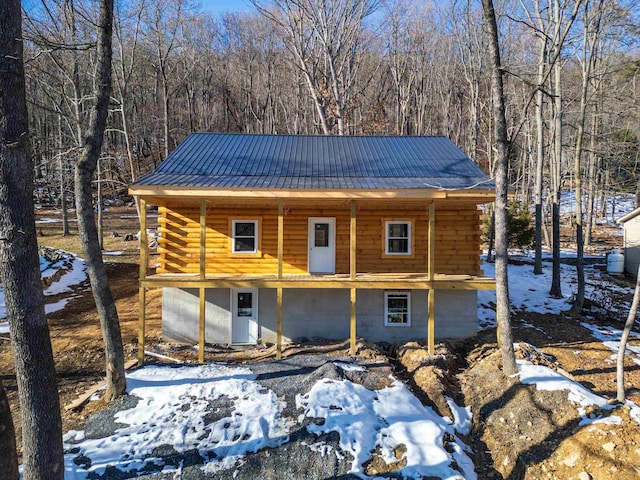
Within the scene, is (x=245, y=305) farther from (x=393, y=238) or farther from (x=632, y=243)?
(x=632, y=243)

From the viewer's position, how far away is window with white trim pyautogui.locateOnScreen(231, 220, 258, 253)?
11.7m

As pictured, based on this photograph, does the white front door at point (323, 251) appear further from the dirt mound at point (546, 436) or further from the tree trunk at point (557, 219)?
the tree trunk at point (557, 219)

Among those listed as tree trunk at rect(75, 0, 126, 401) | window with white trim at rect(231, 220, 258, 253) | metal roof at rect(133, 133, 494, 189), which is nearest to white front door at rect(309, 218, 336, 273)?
metal roof at rect(133, 133, 494, 189)

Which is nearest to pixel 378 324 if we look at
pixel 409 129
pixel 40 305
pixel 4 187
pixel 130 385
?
pixel 130 385

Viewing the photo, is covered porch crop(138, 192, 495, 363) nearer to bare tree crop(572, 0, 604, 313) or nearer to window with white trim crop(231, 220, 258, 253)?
window with white trim crop(231, 220, 258, 253)

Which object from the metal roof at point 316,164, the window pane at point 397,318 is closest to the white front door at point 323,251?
the metal roof at point 316,164

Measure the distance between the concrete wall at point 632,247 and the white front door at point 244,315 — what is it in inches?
713

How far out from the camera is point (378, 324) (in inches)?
468

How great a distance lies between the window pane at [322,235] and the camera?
1189 cm

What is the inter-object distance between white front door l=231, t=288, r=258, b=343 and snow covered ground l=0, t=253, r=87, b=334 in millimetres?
7953

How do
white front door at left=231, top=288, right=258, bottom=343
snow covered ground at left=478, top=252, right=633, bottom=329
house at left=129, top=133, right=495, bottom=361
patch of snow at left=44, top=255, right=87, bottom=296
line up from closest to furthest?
1. house at left=129, top=133, right=495, bottom=361
2. white front door at left=231, top=288, right=258, bottom=343
3. snow covered ground at left=478, top=252, right=633, bottom=329
4. patch of snow at left=44, top=255, right=87, bottom=296

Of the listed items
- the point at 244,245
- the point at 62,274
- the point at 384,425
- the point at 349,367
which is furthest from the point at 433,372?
the point at 62,274

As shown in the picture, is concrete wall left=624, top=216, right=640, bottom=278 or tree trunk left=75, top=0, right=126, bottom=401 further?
concrete wall left=624, top=216, right=640, bottom=278

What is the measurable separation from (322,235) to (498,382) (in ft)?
20.4
